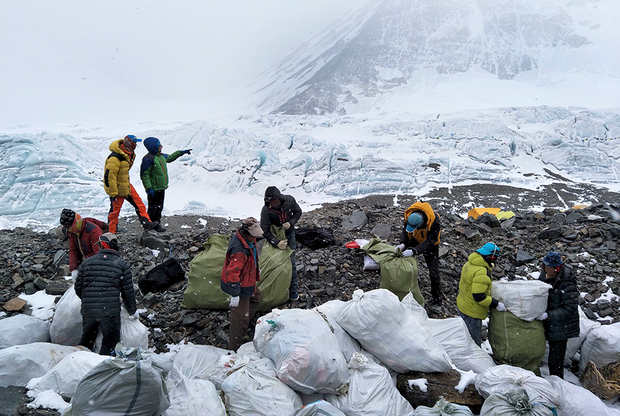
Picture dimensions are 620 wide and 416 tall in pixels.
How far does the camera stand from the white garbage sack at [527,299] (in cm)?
309

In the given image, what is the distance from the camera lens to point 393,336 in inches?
108

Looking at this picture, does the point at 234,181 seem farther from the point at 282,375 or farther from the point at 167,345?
the point at 282,375

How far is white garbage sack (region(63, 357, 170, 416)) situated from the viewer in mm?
1891

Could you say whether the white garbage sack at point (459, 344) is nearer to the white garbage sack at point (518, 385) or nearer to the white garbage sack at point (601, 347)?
the white garbage sack at point (518, 385)

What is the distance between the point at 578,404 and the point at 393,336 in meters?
1.33

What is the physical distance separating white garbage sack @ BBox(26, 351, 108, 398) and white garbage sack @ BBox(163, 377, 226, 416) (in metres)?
0.61

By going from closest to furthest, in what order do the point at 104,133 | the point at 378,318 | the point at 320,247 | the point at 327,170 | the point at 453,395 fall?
the point at 453,395 → the point at 378,318 → the point at 320,247 → the point at 327,170 → the point at 104,133

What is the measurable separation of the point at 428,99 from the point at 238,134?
16657 millimetres

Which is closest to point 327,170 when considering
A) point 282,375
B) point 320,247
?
point 320,247

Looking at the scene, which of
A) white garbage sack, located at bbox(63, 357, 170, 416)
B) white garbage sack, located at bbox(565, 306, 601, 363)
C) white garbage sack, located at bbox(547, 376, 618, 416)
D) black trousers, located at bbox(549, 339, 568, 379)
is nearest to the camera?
white garbage sack, located at bbox(63, 357, 170, 416)

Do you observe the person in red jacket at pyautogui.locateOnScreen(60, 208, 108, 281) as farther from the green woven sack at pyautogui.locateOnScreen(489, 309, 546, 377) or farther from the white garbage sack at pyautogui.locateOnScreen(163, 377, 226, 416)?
the green woven sack at pyautogui.locateOnScreen(489, 309, 546, 377)

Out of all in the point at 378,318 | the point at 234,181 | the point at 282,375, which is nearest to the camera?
the point at 282,375

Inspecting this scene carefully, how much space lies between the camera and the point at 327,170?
12.5 metres

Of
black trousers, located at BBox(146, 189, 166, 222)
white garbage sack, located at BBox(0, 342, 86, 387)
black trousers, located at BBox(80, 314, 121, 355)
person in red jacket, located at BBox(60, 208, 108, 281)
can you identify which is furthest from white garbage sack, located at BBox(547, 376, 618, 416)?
black trousers, located at BBox(146, 189, 166, 222)
